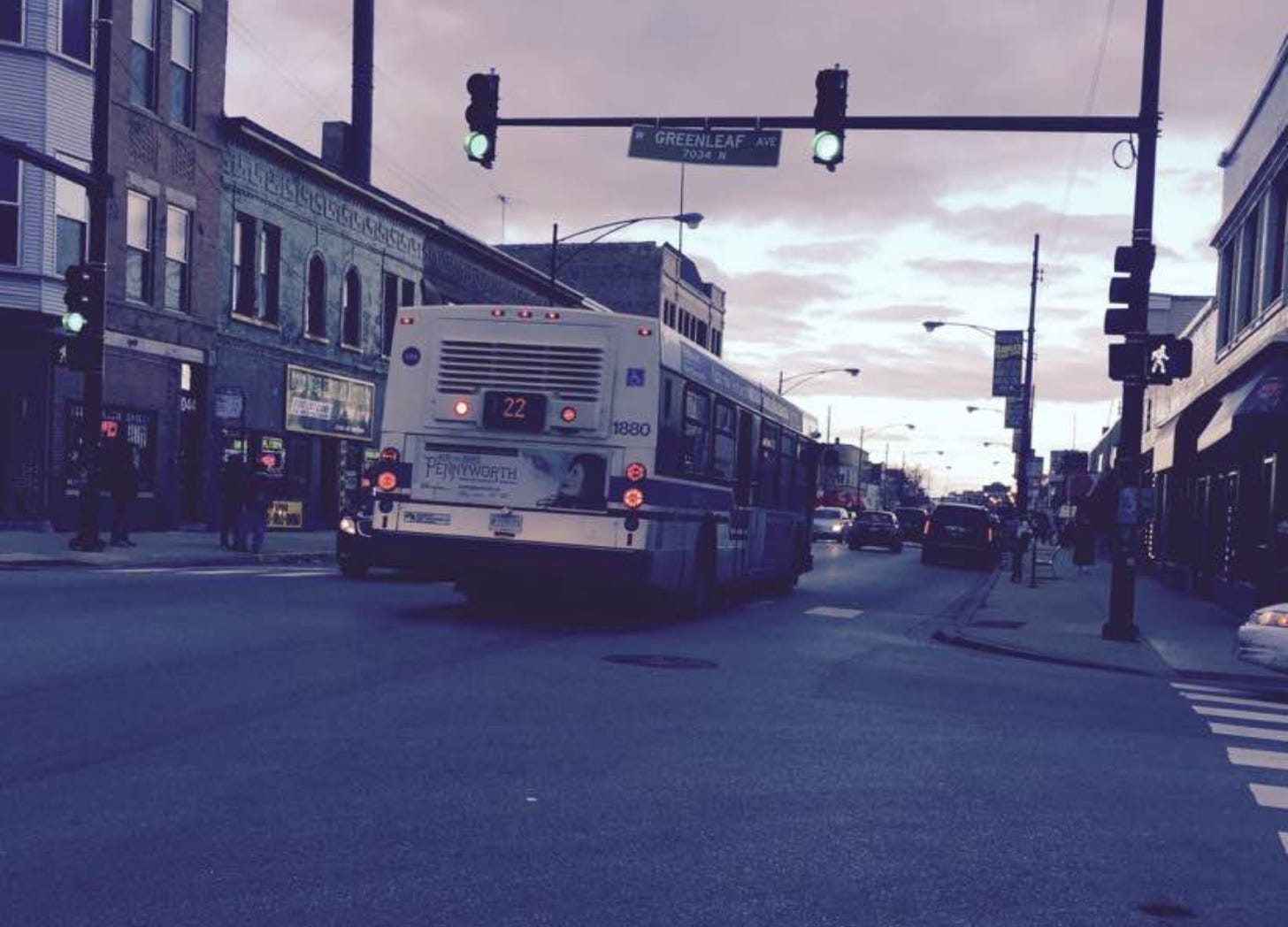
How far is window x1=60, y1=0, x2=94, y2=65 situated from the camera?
25703 mm

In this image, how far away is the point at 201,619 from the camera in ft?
41.2

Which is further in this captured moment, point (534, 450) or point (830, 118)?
point (830, 118)

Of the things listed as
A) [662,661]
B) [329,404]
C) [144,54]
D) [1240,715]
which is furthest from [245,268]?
[1240,715]

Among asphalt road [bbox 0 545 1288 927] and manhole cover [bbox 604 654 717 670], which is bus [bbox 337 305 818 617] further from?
manhole cover [bbox 604 654 717 670]

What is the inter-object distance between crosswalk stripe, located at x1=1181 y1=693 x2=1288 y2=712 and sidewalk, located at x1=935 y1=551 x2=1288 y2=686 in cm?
80

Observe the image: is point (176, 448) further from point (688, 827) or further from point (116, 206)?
point (688, 827)

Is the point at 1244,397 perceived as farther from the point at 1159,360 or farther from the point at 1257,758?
the point at 1257,758

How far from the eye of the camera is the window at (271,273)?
32.8 m

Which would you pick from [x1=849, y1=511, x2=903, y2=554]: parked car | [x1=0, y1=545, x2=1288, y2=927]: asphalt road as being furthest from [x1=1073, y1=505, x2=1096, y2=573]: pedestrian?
[x1=0, y1=545, x2=1288, y2=927]: asphalt road

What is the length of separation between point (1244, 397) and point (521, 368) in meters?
11.2

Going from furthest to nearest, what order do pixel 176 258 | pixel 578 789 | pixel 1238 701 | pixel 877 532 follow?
1. pixel 877 532
2. pixel 176 258
3. pixel 1238 701
4. pixel 578 789

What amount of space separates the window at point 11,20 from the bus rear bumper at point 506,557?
15.7 m

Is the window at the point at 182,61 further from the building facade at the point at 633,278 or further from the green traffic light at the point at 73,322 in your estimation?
the building facade at the point at 633,278

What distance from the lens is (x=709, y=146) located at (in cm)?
1675
